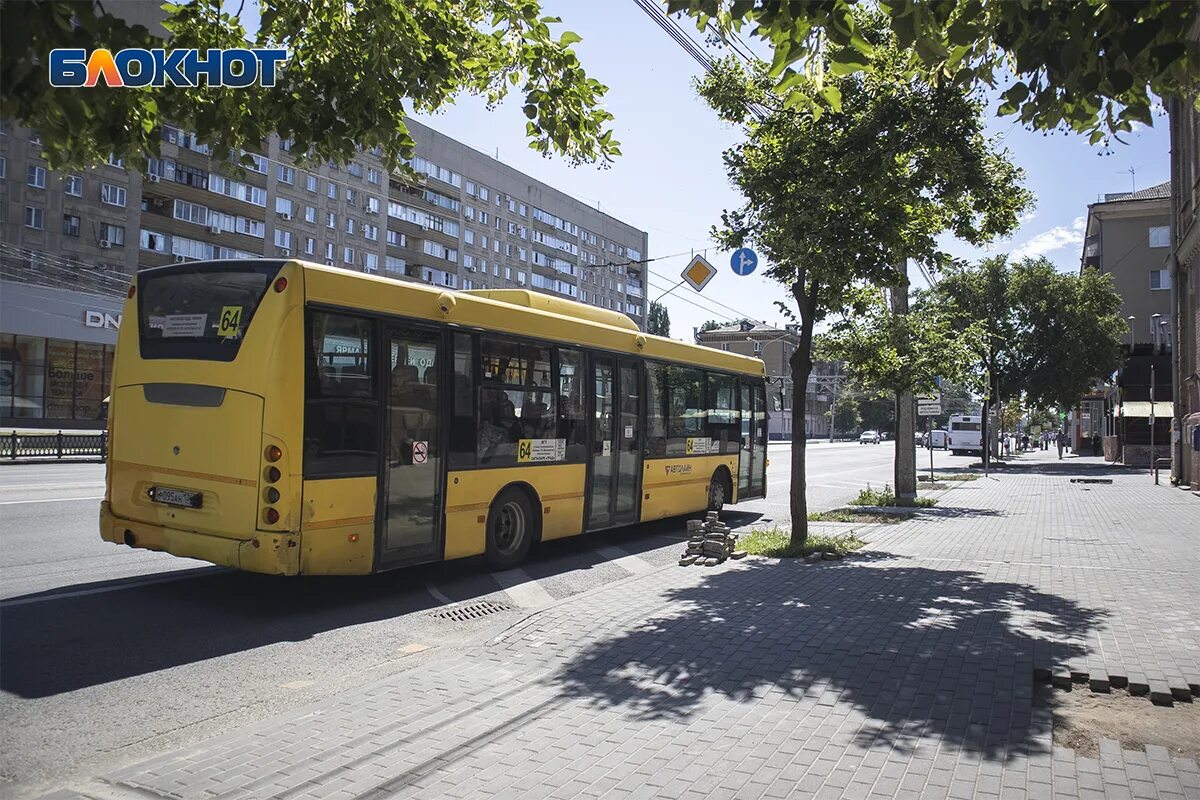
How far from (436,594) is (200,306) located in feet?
11.4

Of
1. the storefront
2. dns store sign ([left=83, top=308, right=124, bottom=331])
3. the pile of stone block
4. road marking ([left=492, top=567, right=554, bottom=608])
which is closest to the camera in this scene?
road marking ([left=492, top=567, right=554, bottom=608])

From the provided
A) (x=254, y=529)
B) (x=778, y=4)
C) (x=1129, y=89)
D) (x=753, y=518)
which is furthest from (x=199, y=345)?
(x=753, y=518)

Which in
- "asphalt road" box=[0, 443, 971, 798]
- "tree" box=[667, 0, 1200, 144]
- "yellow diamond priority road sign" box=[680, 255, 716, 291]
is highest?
"yellow diamond priority road sign" box=[680, 255, 716, 291]

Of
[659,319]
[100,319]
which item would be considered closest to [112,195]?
[100,319]

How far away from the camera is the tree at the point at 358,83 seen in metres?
6.66

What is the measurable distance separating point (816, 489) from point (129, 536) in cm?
1974

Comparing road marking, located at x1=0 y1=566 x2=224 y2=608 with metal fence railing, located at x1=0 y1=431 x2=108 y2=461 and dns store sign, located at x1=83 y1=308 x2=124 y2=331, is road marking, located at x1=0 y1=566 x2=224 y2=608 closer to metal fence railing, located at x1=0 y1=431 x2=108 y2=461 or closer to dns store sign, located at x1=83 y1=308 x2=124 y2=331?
metal fence railing, located at x1=0 y1=431 x2=108 y2=461

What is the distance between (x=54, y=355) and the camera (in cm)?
3662

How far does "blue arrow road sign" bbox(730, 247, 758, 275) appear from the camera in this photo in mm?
12107

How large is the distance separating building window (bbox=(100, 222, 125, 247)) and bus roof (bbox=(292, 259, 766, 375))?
40.6 meters

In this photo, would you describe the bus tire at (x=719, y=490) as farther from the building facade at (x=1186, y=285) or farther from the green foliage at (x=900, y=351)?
the building facade at (x=1186, y=285)

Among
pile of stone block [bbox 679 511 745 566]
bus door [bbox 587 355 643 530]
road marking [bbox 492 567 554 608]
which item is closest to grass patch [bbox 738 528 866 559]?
pile of stone block [bbox 679 511 745 566]

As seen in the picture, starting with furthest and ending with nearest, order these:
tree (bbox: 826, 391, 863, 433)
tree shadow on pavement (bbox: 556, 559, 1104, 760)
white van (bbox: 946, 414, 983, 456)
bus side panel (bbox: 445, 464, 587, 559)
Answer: tree (bbox: 826, 391, 863, 433), white van (bbox: 946, 414, 983, 456), bus side panel (bbox: 445, 464, 587, 559), tree shadow on pavement (bbox: 556, 559, 1104, 760)

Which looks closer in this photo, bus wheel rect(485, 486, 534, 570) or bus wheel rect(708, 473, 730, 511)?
bus wheel rect(485, 486, 534, 570)
